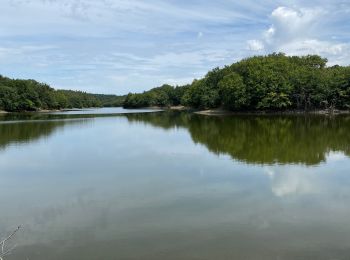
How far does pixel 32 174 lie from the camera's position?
711 inches

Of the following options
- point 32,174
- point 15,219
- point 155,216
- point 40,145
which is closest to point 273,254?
point 155,216

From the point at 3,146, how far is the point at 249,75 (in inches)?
2210

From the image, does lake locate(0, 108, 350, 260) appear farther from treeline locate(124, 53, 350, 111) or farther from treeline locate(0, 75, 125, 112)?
treeline locate(0, 75, 125, 112)

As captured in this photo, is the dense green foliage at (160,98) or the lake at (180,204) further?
the dense green foliage at (160,98)

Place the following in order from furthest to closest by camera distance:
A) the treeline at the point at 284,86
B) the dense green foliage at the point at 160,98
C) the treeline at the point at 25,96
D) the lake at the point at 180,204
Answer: the dense green foliage at the point at 160,98 → the treeline at the point at 25,96 → the treeline at the point at 284,86 → the lake at the point at 180,204

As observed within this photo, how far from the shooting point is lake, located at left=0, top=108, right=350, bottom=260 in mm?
8815

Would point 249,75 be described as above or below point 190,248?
above

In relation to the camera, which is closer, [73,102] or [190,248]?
[190,248]

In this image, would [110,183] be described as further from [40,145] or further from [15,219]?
[40,145]

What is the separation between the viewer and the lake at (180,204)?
8815mm

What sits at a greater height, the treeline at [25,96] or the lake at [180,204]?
the treeline at [25,96]

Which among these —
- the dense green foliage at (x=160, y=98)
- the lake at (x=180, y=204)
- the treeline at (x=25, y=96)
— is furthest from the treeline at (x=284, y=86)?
the dense green foliage at (x=160, y=98)

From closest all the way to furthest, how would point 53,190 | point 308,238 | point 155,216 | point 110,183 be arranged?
point 308,238 → point 155,216 → point 53,190 → point 110,183

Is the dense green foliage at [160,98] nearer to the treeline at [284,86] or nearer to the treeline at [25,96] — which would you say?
the treeline at [25,96]
